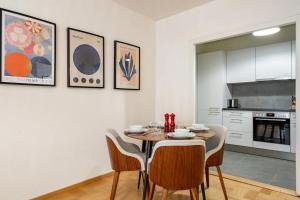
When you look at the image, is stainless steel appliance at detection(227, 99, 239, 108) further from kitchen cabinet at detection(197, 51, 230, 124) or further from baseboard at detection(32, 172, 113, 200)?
baseboard at detection(32, 172, 113, 200)

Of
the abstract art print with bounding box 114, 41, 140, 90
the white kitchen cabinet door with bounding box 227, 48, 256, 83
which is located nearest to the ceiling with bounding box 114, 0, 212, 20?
the abstract art print with bounding box 114, 41, 140, 90

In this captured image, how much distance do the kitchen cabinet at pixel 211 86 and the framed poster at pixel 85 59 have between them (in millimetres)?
2642

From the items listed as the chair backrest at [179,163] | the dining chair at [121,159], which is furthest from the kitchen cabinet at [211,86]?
the chair backrest at [179,163]

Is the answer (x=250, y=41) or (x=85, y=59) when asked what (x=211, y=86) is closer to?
(x=250, y=41)

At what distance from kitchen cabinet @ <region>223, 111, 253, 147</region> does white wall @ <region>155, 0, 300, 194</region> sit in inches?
53.6

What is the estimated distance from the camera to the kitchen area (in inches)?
132

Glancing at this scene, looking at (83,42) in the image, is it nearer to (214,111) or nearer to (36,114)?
(36,114)

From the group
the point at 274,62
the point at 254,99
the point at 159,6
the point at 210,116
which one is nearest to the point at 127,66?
the point at 159,6

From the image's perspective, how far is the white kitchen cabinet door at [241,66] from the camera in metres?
4.03

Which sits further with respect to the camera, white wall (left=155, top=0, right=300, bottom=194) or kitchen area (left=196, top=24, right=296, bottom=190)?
kitchen area (left=196, top=24, right=296, bottom=190)

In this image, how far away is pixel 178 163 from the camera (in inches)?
55.2

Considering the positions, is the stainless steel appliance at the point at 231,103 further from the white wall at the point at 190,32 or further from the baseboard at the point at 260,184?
the baseboard at the point at 260,184

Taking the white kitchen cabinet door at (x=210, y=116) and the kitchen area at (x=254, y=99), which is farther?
the white kitchen cabinet door at (x=210, y=116)

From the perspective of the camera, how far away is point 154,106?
3613 millimetres
